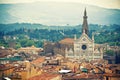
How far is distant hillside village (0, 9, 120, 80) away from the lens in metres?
8.25

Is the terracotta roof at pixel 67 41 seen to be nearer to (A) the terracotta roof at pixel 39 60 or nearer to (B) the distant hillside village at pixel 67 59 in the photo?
(B) the distant hillside village at pixel 67 59

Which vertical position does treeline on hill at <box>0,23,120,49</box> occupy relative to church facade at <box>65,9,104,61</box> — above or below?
above

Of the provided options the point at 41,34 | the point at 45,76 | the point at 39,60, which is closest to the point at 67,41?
the point at 41,34

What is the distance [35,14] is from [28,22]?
0.57ft

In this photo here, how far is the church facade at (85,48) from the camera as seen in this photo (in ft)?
27.5

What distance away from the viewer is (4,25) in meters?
8.24

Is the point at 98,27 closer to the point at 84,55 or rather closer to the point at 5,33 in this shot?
the point at 84,55

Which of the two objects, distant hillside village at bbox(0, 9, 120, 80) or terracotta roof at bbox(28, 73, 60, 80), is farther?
distant hillside village at bbox(0, 9, 120, 80)

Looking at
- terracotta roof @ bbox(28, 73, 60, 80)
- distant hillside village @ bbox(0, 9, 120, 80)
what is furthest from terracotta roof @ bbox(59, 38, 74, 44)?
terracotta roof @ bbox(28, 73, 60, 80)

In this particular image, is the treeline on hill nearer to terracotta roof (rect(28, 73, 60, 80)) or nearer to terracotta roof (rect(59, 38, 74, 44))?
terracotta roof (rect(59, 38, 74, 44))

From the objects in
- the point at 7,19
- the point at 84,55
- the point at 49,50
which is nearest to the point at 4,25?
the point at 7,19

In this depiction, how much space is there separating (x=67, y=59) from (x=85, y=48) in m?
0.34

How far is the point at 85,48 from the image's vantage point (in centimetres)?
841

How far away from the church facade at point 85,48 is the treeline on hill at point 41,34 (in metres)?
0.07
